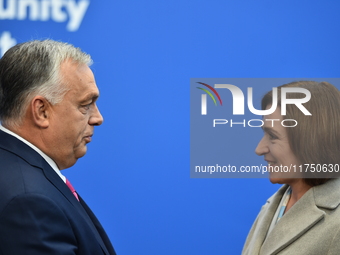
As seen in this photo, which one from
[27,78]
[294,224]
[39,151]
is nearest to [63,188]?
[39,151]

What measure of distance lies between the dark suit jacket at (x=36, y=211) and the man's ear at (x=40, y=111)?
0.23ft

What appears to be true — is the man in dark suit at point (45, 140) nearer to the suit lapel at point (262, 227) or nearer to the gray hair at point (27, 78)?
the gray hair at point (27, 78)

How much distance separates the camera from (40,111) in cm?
116

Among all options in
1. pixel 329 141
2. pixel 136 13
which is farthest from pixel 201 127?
pixel 329 141

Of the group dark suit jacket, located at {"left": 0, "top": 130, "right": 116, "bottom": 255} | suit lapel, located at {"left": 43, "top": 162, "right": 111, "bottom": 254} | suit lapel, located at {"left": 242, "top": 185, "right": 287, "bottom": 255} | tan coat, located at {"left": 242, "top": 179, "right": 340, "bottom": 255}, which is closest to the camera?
dark suit jacket, located at {"left": 0, "top": 130, "right": 116, "bottom": 255}

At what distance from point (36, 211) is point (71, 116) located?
0.96ft

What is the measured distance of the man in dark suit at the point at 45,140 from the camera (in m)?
0.99

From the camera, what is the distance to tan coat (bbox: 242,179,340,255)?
135 cm

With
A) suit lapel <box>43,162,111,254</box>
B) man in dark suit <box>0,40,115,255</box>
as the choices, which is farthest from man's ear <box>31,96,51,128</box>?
suit lapel <box>43,162,111,254</box>

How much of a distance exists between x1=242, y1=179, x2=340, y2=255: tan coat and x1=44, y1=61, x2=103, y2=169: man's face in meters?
0.67

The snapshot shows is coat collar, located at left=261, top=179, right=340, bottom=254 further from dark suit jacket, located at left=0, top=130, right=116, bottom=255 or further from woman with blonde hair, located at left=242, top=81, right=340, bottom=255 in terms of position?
dark suit jacket, located at left=0, top=130, right=116, bottom=255

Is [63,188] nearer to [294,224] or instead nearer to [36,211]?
[36,211]

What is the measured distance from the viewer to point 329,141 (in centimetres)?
146

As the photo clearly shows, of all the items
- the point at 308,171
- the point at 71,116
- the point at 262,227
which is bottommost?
the point at 262,227
